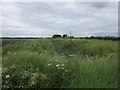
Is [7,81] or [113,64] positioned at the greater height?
[113,64]

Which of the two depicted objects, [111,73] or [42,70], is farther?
[42,70]

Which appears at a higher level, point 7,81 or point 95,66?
point 95,66

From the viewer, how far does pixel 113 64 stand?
3.97 metres

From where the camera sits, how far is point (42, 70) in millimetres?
4145

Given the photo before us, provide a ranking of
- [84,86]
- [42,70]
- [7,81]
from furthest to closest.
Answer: [42,70], [7,81], [84,86]

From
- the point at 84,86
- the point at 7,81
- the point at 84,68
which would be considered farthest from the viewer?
the point at 84,68

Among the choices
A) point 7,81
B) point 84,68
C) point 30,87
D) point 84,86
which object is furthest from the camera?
point 84,68

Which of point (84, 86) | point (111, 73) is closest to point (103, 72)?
point (111, 73)

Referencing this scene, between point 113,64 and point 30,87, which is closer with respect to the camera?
point 30,87

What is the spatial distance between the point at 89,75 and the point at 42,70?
1.42 meters

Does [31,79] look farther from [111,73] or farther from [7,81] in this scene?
[111,73]

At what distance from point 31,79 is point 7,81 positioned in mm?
636

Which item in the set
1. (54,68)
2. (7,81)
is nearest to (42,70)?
(54,68)

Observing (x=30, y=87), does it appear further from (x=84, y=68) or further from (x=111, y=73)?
(x=111, y=73)
